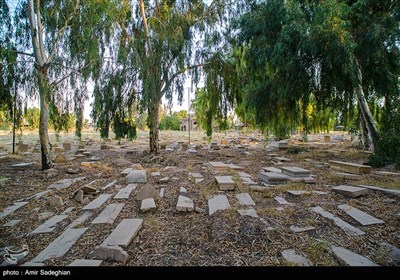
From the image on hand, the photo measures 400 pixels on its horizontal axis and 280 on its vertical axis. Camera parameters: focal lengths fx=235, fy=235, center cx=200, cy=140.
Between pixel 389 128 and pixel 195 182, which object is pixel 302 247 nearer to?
pixel 195 182

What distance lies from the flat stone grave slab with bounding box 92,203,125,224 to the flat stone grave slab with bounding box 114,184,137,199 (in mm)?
399

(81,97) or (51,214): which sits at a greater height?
(81,97)

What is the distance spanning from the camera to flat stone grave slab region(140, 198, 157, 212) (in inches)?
143

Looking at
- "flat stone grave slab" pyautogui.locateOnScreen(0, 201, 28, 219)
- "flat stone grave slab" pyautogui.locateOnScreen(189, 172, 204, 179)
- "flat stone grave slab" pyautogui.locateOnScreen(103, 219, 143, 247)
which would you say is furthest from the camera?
"flat stone grave slab" pyautogui.locateOnScreen(189, 172, 204, 179)

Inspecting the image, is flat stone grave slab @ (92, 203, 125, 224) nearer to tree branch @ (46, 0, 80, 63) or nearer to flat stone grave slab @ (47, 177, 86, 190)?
flat stone grave slab @ (47, 177, 86, 190)

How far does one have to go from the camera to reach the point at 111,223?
3.21 m

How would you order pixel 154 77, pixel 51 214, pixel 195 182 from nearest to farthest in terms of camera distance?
pixel 51 214 < pixel 195 182 < pixel 154 77

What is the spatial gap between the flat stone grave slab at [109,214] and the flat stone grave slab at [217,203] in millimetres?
1403

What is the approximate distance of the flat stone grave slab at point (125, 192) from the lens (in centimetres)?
436

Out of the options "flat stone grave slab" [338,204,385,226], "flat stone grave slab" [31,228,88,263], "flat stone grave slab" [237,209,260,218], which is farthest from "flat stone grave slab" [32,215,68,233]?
"flat stone grave slab" [338,204,385,226]

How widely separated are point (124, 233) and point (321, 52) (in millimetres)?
8045

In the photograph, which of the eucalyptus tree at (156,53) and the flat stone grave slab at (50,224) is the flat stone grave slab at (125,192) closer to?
the flat stone grave slab at (50,224)

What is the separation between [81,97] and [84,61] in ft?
3.84

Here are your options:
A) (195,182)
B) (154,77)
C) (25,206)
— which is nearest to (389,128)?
(195,182)
